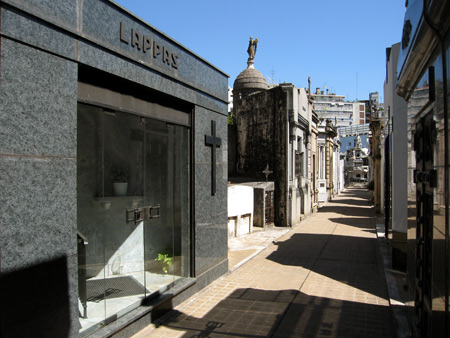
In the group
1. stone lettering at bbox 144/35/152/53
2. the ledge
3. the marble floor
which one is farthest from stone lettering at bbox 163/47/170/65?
the ledge

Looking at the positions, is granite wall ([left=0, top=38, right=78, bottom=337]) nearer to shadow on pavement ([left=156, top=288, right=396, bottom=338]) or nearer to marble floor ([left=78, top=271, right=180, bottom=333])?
marble floor ([left=78, top=271, right=180, bottom=333])

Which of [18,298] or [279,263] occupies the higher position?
[18,298]

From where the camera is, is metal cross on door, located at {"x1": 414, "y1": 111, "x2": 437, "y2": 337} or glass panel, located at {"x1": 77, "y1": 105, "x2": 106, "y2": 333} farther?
glass panel, located at {"x1": 77, "y1": 105, "x2": 106, "y2": 333}

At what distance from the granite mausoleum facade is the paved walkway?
0.38m

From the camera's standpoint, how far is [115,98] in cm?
451

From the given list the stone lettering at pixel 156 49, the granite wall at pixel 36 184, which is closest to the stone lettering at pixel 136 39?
the stone lettering at pixel 156 49

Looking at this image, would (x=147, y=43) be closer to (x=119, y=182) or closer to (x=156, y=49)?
(x=156, y=49)

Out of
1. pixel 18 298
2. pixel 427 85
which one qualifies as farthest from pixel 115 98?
pixel 427 85

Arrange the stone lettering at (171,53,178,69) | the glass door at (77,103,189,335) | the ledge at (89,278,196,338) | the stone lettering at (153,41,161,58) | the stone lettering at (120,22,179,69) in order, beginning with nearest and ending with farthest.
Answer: the ledge at (89,278,196,338)
the glass door at (77,103,189,335)
the stone lettering at (120,22,179,69)
the stone lettering at (153,41,161,58)
the stone lettering at (171,53,178,69)

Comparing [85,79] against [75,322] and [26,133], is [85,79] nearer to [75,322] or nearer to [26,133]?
[26,133]

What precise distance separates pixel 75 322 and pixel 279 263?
5.82 m

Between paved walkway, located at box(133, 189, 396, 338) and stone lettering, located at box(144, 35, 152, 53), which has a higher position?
stone lettering, located at box(144, 35, 152, 53)

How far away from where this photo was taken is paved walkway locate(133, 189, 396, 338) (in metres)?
4.86

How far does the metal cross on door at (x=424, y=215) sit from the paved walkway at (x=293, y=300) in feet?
4.32
